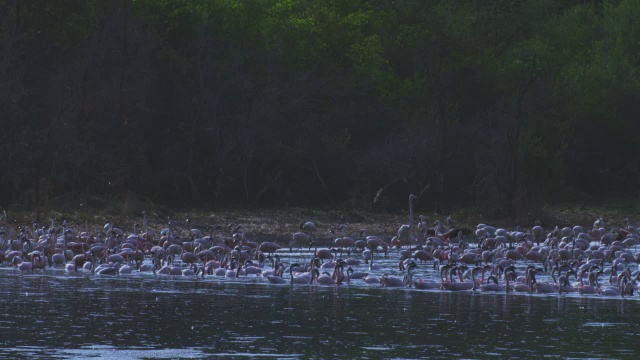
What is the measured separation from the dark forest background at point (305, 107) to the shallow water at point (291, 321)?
13155 millimetres

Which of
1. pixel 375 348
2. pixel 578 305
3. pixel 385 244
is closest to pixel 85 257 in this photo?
pixel 385 244

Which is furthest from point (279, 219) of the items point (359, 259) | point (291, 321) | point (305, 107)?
point (291, 321)

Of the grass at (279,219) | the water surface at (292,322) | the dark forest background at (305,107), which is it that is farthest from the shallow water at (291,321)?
the dark forest background at (305,107)

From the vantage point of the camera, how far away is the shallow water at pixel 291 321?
46.5 ft

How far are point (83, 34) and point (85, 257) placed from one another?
58.7ft

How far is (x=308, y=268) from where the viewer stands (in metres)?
22.8

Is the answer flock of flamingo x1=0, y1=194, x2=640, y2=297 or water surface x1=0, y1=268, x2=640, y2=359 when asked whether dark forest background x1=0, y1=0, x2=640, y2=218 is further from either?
water surface x1=0, y1=268, x2=640, y2=359

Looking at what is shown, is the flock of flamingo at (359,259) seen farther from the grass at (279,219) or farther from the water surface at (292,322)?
the grass at (279,219)

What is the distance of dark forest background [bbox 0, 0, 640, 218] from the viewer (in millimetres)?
36594

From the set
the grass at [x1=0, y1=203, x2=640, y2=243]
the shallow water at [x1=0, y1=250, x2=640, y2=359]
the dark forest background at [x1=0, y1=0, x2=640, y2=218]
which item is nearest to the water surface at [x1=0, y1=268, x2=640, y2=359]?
the shallow water at [x1=0, y1=250, x2=640, y2=359]

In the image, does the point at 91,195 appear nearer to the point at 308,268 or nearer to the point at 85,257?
the point at 85,257

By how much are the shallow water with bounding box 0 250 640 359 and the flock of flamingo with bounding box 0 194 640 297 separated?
1.79 ft

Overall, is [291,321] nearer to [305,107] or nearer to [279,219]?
[279,219]

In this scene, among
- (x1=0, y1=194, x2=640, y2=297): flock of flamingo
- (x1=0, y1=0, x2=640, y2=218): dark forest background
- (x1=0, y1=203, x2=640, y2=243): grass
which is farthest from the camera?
(x1=0, y1=0, x2=640, y2=218): dark forest background
